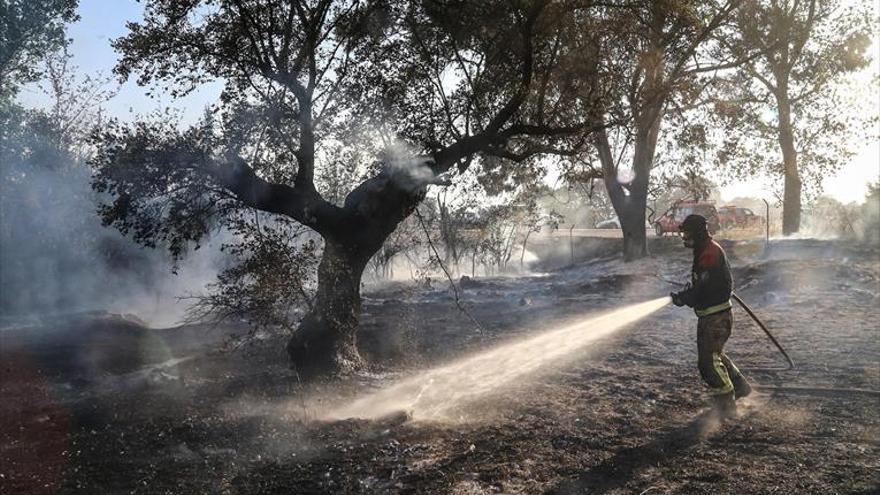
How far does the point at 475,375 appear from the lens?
8891 millimetres

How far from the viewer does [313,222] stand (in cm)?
851

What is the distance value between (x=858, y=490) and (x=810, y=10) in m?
20.7

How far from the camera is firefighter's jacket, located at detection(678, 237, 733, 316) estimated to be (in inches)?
255

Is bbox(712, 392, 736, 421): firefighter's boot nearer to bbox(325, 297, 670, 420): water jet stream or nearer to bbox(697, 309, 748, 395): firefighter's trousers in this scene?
bbox(697, 309, 748, 395): firefighter's trousers

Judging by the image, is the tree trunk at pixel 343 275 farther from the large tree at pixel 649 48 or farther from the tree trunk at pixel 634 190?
the tree trunk at pixel 634 190

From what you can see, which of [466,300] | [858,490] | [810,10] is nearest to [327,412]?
[858,490]

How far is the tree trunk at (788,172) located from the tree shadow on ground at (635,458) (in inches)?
696

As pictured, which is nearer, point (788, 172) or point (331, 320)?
point (331, 320)

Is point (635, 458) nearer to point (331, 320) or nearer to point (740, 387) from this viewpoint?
point (740, 387)

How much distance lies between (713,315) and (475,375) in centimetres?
361

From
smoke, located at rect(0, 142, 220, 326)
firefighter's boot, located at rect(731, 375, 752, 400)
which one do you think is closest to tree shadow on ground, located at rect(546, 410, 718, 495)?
firefighter's boot, located at rect(731, 375, 752, 400)

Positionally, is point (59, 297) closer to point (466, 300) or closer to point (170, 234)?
point (466, 300)

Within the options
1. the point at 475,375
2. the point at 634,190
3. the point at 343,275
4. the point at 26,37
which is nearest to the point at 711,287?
the point at 475,375

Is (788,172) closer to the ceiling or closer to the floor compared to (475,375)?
closer to the ceiling
